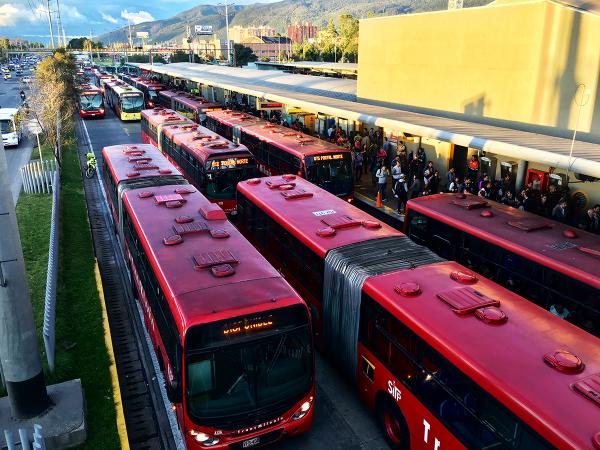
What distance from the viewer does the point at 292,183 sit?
46.3 feet

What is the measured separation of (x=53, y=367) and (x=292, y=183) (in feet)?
24.4

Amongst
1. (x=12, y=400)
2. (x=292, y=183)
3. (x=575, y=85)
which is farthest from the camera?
(x=575, y=85)

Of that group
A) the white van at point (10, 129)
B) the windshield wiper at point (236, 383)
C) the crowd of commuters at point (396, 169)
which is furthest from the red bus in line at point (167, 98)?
the windshield wiper at point (236, 383)

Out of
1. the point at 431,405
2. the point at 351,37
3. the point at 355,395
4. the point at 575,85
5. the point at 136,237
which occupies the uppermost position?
the point at 351,37

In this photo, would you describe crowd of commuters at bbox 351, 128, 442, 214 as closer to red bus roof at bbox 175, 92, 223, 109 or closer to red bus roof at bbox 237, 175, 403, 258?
red bus roof at bbox 237, 175, 403, 258

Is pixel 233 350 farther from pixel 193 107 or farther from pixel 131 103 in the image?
pixel 131 103

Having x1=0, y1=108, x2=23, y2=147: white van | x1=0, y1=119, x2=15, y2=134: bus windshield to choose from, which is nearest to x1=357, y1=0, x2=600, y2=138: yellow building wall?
x1=0, y1=108, x2=23, y2=147: white van

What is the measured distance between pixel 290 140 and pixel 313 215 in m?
9.23

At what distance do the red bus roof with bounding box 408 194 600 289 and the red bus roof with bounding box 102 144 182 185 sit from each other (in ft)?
25.5

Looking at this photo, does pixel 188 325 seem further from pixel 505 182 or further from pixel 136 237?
pixel 505 182

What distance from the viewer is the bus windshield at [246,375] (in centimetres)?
676

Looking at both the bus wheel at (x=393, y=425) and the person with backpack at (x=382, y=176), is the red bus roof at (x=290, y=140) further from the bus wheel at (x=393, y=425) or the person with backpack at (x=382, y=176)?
the bus wheel at (x=393, y=425)

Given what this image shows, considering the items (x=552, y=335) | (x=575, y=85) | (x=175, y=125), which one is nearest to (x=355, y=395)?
(x=552, y=335)

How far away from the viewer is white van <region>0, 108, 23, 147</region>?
33.1 metres
